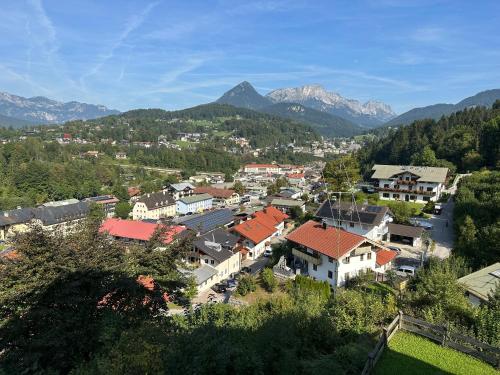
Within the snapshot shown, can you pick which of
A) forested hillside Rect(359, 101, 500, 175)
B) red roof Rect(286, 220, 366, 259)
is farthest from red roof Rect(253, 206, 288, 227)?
forested hillside Rect(359, 101, 500, 175)

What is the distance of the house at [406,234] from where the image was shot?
2473cm

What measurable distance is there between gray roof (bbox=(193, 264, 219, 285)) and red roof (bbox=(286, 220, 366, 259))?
22.6ft

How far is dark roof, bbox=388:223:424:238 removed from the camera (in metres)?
24.8

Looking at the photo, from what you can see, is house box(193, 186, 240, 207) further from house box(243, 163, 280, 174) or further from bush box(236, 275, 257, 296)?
bush box(236, 275, 257, 296)

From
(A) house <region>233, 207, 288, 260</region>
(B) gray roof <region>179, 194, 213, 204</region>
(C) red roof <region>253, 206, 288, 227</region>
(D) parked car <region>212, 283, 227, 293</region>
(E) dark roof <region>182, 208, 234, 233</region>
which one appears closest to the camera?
(D) parked car <region>212, 283, 227, 293</region>

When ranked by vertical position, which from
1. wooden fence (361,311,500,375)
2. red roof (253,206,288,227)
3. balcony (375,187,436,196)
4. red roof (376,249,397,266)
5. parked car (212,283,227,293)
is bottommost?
parked car (212,283,227,293)

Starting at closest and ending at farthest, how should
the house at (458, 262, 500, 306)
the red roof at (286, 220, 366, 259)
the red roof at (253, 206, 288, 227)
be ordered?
1. the house at (458, 262, 500, 306)
2. the red roof at (286, 220, 366, 259)
3. the red roof at (253, 206, 288, 227)

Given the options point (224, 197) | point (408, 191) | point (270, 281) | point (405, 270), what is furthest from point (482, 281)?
point (224, 197)

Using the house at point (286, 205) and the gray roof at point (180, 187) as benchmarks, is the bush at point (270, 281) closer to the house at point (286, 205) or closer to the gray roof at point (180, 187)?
the house at point (286, 205)

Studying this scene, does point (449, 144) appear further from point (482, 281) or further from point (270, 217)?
point (482, 281)

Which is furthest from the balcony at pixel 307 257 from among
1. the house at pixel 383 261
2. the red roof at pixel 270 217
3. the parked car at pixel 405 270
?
the red roof at pixel 270 217

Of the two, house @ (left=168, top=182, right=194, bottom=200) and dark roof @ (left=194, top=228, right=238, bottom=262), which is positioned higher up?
dark roof @ (left=194, top=228, right=238, bottom=262)

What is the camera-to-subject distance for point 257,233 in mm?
31469

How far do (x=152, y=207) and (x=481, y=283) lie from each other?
48.7m
